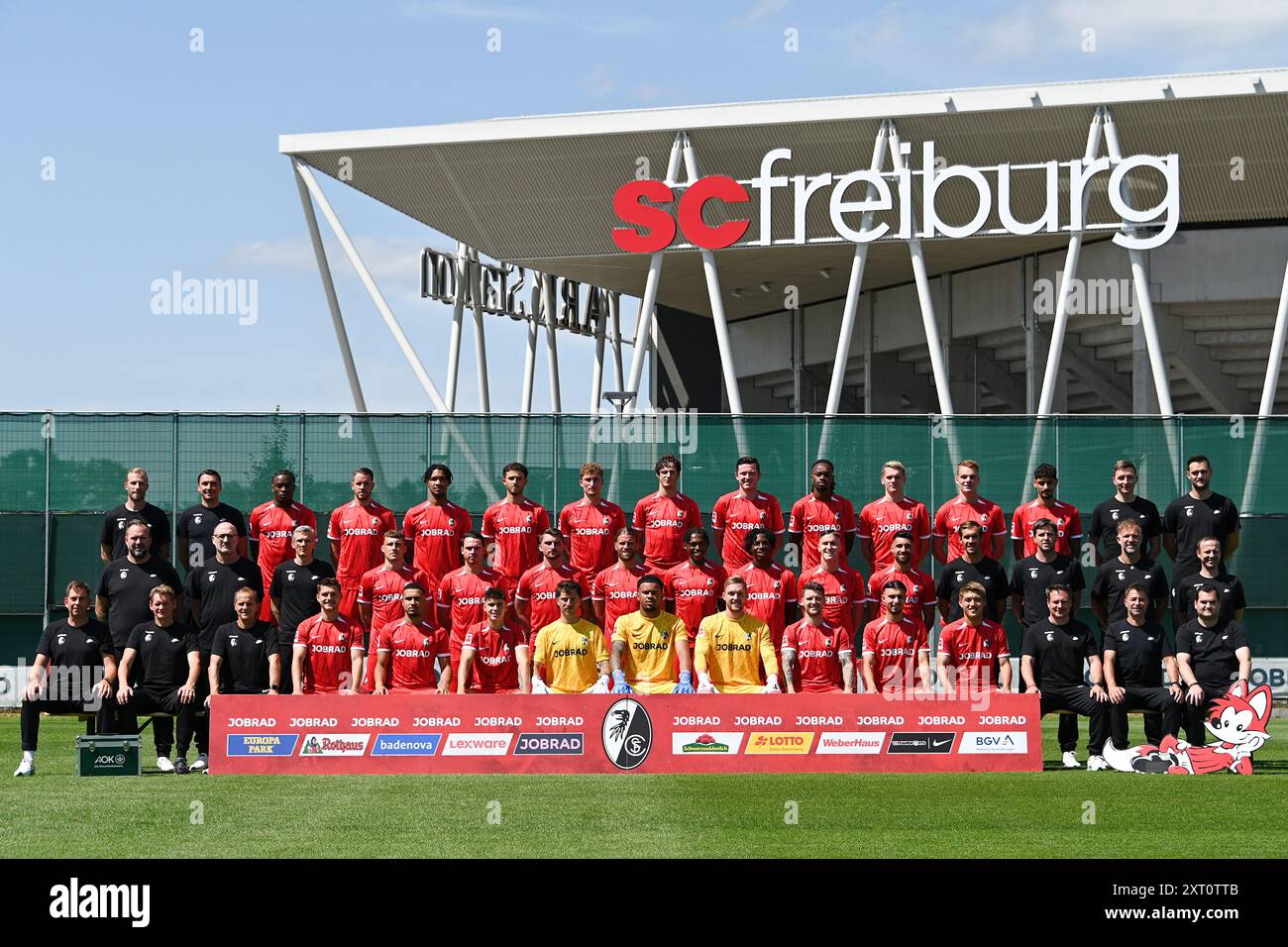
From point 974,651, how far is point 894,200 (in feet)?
56.0

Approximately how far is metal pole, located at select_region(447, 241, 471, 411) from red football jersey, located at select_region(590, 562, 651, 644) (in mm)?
20408

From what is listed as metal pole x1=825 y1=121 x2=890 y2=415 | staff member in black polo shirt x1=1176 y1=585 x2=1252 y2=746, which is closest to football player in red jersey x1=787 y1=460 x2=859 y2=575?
staff member in black polo shirt x1=1176 y1=585 x2=1252 y2=746

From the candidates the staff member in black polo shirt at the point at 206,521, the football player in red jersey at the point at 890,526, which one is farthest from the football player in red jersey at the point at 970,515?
the staff member in black polo shirt at the point at 206,521

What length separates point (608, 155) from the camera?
3098 centimetres

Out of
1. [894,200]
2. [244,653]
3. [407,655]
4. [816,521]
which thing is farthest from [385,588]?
[894,200]

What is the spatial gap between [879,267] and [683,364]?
974 centimetres

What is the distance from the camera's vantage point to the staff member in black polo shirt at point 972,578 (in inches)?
606

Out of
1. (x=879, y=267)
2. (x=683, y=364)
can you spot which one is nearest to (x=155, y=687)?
(x=879, y=267)

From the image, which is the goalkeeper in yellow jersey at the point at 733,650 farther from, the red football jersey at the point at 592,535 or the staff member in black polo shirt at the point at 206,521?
the staff member in black polo shirt at the point at 206,521

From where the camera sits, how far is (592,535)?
16.5m

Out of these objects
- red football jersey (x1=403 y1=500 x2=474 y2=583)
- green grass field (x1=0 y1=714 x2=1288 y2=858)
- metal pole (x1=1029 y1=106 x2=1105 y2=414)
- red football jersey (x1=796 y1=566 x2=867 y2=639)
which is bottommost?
green grass field (x1=0 y1=714 x2=1288 y2=858)

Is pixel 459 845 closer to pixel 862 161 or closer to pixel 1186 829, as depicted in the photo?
pixel 1186 829

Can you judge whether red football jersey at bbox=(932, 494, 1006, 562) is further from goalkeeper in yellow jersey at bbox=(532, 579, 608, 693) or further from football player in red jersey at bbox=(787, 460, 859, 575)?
goalkeeper in yellow jersey at bbox=(532, 579, 608, 693)

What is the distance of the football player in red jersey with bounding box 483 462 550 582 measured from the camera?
16.6 meters
